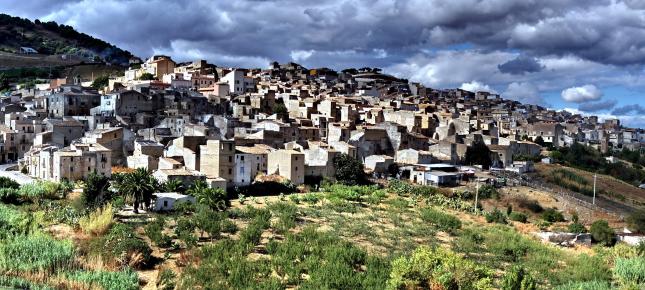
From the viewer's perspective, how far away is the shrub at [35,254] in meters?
18.8

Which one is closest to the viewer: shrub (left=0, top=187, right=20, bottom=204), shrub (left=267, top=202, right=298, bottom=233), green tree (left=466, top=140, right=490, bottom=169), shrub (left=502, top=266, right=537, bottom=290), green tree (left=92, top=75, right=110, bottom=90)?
shrub (left=502, top=266, right=537, bottom=290)

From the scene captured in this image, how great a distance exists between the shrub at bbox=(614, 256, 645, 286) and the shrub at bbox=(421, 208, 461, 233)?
36.2 feet

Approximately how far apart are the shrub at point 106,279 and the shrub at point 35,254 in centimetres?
92

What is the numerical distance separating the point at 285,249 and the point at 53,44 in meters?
117

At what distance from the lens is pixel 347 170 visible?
1705 inches

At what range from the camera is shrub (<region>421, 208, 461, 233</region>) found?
110ft

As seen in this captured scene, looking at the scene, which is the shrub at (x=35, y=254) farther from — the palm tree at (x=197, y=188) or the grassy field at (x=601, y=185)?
the grassy field at (x=601, y=185)

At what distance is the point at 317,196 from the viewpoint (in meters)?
38.1

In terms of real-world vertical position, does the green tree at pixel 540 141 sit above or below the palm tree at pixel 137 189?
above

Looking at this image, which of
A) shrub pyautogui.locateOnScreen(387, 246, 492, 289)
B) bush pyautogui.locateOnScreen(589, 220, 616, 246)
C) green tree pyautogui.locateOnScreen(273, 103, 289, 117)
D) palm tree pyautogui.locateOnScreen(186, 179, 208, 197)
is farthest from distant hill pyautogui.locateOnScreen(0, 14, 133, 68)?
shrub pyautogui.locateOnScreen(387, 246, 492, 289)

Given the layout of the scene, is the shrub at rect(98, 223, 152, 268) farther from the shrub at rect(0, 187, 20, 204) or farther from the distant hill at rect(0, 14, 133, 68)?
the distant hill at rect(0, 14, 133, 68)

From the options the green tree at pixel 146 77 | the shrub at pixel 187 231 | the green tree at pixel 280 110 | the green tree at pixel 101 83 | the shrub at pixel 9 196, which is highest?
the green tree at pixel 146 77

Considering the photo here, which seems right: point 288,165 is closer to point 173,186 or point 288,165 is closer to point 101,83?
point 173,186

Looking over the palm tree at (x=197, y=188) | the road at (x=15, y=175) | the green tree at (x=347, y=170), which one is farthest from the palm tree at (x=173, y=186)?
the green tree at (x=347, y=170)
